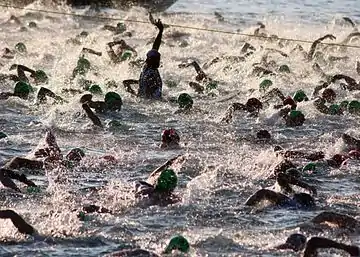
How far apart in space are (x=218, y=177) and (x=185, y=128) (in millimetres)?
3150

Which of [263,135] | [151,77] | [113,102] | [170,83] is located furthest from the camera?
[170,83]

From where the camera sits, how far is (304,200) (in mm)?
8750

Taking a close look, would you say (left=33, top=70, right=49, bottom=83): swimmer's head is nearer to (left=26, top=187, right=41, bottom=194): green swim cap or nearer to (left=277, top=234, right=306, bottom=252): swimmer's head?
(left=26, top=187, right=41, bottom=194): green swim cap

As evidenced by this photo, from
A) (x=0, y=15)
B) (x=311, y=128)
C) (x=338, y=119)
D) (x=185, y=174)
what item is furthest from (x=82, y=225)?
(x=0, y=15)

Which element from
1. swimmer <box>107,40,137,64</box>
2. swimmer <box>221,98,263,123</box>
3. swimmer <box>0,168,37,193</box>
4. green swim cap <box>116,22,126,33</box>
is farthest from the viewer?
green swim cap <box>116,22,126,33</box>

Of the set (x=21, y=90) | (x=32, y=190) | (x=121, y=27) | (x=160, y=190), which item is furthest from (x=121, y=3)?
(x=160, y=190)

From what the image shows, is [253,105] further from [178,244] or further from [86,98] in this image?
[178,244]

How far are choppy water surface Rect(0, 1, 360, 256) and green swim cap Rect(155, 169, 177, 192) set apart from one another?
193 millimetres

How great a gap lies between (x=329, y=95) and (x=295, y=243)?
27.2 ft

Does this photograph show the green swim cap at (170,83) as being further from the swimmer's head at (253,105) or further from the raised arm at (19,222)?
the raised arm at (19,222)

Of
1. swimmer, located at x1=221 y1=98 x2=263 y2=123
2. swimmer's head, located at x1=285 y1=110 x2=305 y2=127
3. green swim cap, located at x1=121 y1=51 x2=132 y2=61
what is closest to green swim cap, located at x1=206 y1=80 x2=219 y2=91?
swimmer, located at x1=221 y1=98 x2=263 y2=123

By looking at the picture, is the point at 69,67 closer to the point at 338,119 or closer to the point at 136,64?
the point at 136,64

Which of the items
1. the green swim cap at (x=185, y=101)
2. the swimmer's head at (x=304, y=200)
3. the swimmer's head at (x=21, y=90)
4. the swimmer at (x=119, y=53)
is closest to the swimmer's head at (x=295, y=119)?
the green swim cap at (x=185, y=101)

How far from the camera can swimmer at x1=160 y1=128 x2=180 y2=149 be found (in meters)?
11.5
